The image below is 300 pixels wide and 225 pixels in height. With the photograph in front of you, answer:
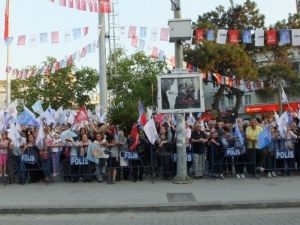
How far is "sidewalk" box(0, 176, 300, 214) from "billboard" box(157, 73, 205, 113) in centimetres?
207

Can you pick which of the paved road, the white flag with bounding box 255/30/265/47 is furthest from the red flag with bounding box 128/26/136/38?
the paved road

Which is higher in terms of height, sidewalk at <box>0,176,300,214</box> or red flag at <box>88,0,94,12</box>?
red flag at <box>88,0,94,12</box>

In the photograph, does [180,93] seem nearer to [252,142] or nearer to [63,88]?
[252,142]

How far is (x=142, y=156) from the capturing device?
15.5 m

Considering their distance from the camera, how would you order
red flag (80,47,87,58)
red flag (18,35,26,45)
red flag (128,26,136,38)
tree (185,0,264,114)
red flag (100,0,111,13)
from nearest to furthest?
red flag (128,26,136,38) < red flag (100,0,111,13) < red flag (18,35,26,45) < red flag (80,47,87,58) < tree (185,0,264,114)

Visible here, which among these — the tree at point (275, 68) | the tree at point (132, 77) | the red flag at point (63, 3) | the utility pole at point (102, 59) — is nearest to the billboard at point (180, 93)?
the red flag at point (63, 3)

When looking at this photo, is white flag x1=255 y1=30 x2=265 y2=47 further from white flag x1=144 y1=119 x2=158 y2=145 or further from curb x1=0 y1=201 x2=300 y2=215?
curb x1=0 y1=201 x2=300 y2=215

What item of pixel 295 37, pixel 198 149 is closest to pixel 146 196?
pixel 198 149

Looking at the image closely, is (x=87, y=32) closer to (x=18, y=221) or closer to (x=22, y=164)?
(x=22, y=164)

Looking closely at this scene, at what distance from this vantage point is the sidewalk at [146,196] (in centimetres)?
1132

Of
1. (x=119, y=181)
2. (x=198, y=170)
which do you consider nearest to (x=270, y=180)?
(x=198, y=170)

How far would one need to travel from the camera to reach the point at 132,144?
1542 cm

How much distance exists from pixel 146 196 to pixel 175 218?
226 cm

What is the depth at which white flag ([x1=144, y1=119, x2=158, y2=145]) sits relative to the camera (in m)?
15.3
